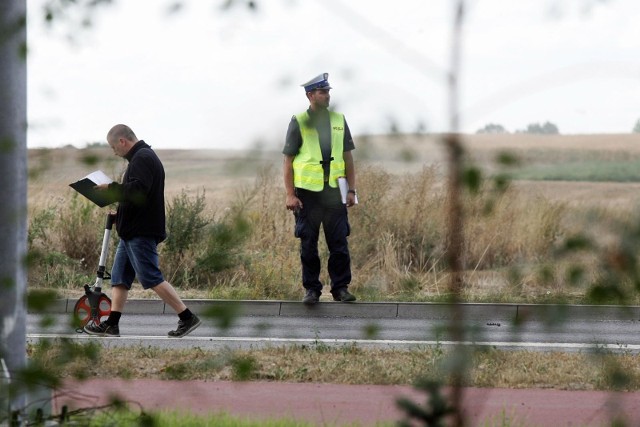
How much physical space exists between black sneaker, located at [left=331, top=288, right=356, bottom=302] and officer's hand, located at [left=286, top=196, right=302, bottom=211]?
0.96 meters

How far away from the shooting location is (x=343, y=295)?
12383mm

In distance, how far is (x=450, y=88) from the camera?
3219 mm

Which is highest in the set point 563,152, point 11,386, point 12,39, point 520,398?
point 12,39

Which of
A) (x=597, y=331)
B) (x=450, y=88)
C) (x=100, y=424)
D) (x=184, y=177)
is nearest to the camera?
(x=450, y=88)

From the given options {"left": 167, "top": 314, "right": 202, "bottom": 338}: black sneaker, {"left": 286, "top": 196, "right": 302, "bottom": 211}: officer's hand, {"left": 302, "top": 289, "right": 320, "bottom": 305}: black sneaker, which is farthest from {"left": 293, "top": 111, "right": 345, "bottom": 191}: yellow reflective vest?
{"left": 167, "top": 314, "right": 202, "bottom": 338}: black sneaker

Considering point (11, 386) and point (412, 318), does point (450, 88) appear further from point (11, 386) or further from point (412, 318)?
point (412, 318)

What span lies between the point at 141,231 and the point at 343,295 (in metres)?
3.05

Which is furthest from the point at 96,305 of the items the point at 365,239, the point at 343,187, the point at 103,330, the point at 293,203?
the point at 365,239

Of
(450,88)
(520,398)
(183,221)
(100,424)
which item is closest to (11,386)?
(100,424)

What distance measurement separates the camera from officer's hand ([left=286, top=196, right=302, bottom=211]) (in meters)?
12.0

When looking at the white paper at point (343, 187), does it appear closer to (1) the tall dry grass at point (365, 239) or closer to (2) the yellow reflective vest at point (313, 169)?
(2) the yellow reflective vest at point (313, 169)

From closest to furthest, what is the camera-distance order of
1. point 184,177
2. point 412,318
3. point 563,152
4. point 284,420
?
1. point 563,152
2. point 284,420
3. point 412,318
4. point 184,177

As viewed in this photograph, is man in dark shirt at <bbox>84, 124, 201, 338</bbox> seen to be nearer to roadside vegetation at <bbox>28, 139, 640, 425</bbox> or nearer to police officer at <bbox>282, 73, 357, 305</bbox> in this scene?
roadside vegetation at <bbox>28, 139, 640, 425</bbox>

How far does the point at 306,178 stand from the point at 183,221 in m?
2.94
